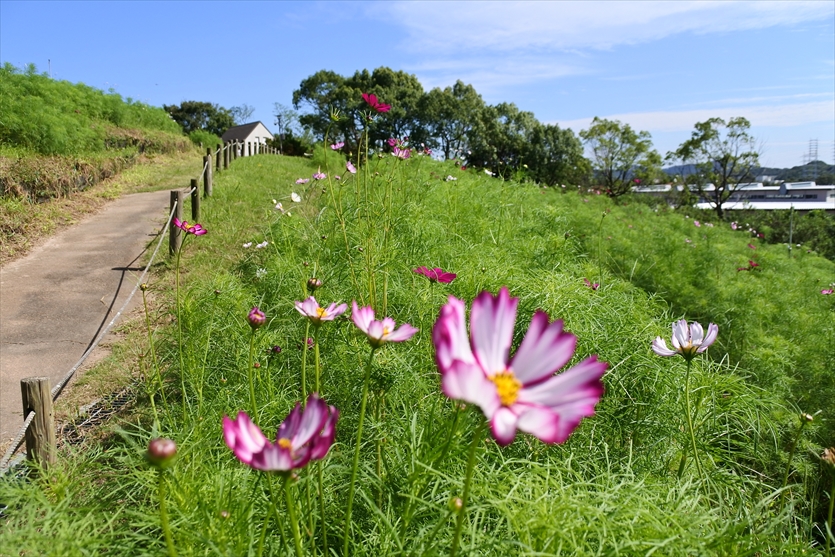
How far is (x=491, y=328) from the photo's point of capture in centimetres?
60

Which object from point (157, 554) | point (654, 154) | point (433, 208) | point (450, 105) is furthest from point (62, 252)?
point (654, 154)

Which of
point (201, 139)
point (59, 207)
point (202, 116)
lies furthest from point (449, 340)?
point (202, 116)

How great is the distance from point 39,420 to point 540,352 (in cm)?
189

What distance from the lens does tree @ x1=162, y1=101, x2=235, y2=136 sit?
1941 inches

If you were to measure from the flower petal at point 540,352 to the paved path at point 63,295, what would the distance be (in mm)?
2802

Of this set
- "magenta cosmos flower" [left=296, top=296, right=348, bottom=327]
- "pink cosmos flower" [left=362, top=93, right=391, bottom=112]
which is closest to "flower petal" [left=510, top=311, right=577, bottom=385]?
"magenta cosmos flower" [left=296, top=296, right=348, bottom=327]

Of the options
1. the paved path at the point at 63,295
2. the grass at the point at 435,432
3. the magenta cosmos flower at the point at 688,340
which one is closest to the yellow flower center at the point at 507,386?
the grass at the point at 435,432

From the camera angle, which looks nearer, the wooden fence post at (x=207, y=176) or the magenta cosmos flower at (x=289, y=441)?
the magenta cosmos flower at (x=289, y=441)

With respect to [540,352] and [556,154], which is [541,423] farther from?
[556,154]

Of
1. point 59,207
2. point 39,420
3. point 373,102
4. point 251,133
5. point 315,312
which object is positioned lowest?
point 39,420

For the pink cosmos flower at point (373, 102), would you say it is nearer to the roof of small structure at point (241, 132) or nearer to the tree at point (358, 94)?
the tree at point (358, 94)

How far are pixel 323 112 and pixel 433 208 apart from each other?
31.4 meters

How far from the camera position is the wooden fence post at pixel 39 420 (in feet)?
5.90

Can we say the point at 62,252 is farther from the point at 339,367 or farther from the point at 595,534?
the point at 595,534
